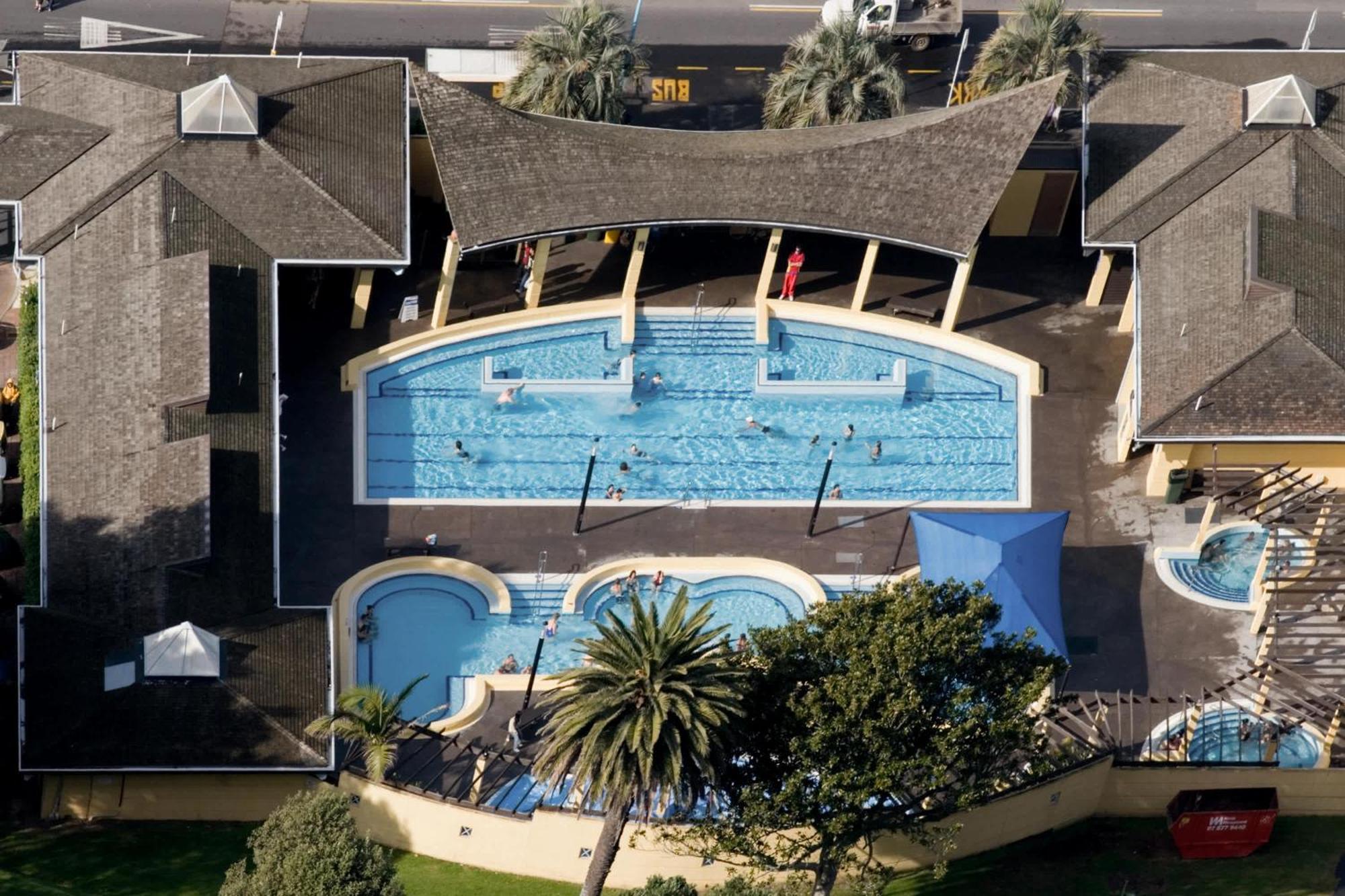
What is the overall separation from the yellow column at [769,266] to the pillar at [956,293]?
5.45 m

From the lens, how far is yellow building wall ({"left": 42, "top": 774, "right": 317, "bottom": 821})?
76.6 meters

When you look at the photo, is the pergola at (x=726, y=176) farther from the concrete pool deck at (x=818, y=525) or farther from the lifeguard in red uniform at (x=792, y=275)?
the concrete pool deck at (x=818, y=525)

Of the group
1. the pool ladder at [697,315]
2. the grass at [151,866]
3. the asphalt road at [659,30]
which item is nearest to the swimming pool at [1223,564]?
the pool ladder at [697,315]

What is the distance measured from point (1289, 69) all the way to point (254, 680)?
1472 inches

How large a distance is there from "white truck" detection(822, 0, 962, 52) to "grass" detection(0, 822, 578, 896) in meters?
32.5

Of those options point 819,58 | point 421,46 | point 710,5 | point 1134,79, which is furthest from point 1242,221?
point 421,46

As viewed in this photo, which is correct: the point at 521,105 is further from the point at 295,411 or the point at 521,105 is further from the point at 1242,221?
the point at 1242,221

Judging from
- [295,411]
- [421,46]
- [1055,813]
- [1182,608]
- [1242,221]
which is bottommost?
[1055,813]

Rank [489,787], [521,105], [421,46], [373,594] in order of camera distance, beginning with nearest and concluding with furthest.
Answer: [489,787]
[373,594]
[521,105]
[421,46]

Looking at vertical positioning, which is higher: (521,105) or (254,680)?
(521,105)


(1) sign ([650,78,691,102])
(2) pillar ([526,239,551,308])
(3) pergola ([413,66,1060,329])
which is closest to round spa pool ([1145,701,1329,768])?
(3) pergola ([413,66,1060,329])

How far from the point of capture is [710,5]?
9531cm

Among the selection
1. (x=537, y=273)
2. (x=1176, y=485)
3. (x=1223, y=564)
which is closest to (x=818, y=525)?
(x=1176, y=485)

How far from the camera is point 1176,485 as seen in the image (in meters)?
83.2
